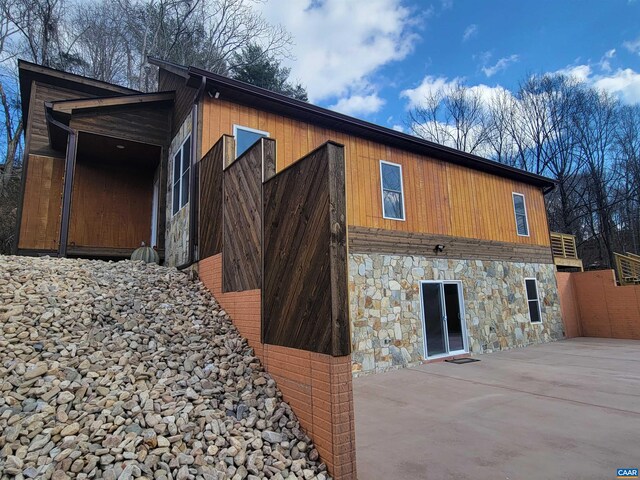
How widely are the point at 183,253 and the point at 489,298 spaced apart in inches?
298

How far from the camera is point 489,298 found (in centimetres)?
941

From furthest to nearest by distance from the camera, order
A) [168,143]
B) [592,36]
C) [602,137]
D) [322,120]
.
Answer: [602,137], [592,36], [168,143], [322,120]

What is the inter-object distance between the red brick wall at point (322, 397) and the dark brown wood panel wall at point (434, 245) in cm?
431

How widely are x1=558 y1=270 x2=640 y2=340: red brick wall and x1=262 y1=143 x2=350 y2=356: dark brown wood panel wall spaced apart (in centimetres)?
1171

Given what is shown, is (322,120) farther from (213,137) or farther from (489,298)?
(489,298)

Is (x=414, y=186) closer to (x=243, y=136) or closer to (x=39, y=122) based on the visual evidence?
(x=243, y=136)

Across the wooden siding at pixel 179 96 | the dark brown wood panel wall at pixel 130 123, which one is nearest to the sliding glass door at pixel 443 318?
the wooden siding at pixel 179 96

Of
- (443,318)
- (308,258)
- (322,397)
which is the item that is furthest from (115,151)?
(443,318)

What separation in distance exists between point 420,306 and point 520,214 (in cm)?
579

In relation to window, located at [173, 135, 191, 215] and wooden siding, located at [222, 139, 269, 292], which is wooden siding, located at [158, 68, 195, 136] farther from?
wooden siding, located at [222, 139, 269, 292]

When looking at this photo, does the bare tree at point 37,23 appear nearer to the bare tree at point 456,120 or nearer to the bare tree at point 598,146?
the bare tree at point 456,120

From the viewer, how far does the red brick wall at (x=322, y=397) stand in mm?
2629

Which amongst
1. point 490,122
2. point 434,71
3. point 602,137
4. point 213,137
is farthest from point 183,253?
point 602,137

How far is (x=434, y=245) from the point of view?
8.72 metres
